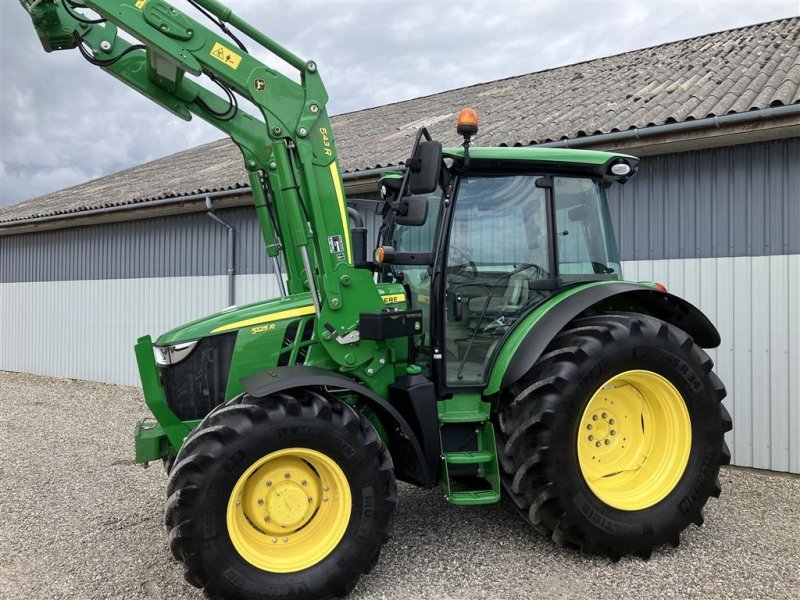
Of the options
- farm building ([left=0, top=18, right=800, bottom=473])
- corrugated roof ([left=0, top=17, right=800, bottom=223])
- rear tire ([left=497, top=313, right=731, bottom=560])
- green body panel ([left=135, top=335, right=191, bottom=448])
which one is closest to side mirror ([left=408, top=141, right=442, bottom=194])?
rear tire ([left=497, top=313, right=731, bottom=560])

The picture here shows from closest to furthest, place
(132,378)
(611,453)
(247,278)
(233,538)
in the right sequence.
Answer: (233,538), (611,453), (247,278), (132,378)

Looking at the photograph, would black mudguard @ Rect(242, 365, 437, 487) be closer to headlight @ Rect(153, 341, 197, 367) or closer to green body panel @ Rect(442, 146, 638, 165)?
headlight @ Rect(153, 341, 197, 367)

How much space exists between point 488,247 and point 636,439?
1499 mm

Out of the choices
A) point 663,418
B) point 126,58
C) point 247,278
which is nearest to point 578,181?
point 663,418

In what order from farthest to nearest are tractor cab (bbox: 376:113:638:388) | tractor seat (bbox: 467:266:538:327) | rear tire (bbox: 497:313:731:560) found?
tractor seat (bbox: 467:266:538:327) → tractor cab (bbox: 376:113:638:388) → rear tire (bbox: 497:313:731:560)

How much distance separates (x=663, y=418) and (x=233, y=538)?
2603 mm

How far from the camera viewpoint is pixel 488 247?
393 centimetres

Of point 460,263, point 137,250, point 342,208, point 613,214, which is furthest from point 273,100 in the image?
point 137,250

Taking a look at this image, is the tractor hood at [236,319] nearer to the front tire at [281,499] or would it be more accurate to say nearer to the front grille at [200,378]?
the front grille at [200,378]

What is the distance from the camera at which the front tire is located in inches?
119

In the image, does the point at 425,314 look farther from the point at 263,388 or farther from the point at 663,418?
the point at 663,418

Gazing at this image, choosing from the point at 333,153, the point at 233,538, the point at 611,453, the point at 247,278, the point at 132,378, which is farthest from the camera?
the point at 132,378

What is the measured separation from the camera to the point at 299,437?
3.16 m

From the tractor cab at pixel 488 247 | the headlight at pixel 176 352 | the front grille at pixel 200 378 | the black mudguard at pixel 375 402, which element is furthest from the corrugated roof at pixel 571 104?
the headlight at pixel 176 352
